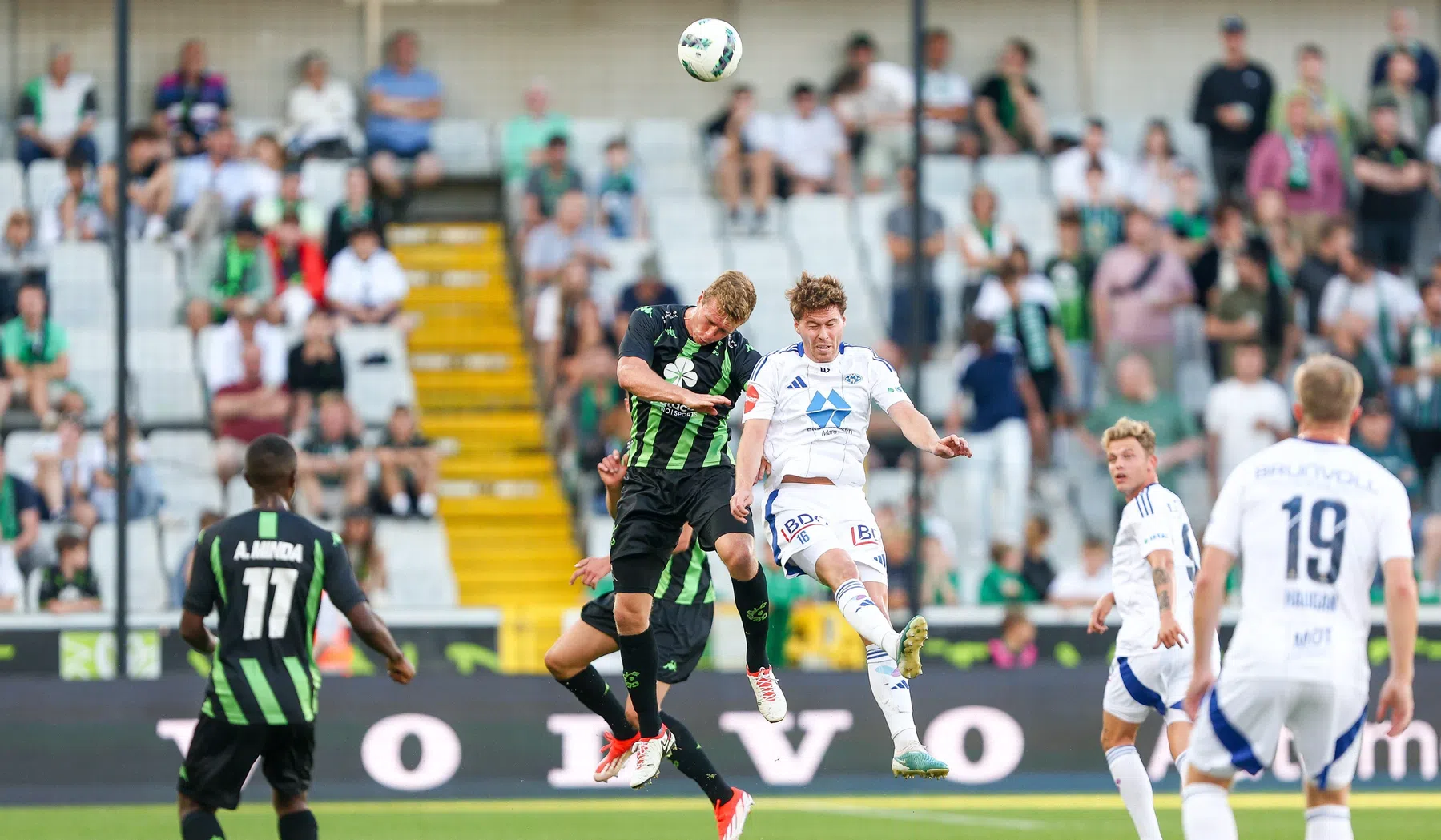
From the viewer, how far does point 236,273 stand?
14.9 m

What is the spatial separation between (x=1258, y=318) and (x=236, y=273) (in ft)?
25.2

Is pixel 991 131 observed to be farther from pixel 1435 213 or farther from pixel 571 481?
pixel 571 481

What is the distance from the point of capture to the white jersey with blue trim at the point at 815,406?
27.9 feet

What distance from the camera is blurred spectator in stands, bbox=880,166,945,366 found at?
1484cm

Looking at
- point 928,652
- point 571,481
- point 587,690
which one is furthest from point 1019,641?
point 587,690

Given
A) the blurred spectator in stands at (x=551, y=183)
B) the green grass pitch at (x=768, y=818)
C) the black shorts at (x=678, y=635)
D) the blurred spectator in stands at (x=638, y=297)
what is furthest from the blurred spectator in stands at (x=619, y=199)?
the black shorts at (x=678, y=635)

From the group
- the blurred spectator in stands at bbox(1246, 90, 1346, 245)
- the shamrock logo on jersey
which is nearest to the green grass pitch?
the shamrock logo on jersey

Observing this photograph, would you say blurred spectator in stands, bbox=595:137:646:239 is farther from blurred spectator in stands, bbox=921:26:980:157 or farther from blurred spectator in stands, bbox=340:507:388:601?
blurred spectator in stands, bbox=340:507:388:601

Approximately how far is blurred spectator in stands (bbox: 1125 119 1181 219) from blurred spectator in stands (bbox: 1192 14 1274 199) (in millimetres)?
496

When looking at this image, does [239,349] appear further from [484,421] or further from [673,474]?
[673,474]

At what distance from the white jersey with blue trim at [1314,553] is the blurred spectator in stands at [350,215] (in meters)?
10.2

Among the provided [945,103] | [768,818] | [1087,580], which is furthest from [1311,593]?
[945,103]

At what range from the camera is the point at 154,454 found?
45.0 feet

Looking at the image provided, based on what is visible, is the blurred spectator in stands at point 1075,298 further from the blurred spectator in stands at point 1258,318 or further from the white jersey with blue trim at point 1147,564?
the white jersey with blue trim at point 1147,564
